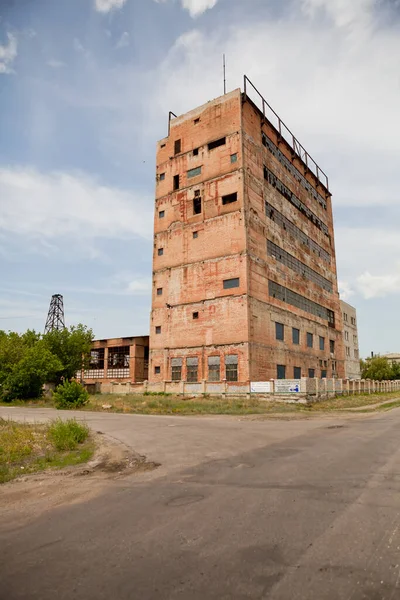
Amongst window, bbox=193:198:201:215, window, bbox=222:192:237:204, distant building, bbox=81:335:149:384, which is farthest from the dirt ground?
distant building, bbox=81:335:149:384

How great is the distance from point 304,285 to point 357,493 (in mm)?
44270

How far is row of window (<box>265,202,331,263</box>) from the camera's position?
43.5 meters

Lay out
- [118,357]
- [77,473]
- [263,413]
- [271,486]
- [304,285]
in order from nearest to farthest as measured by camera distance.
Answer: [271,486] < [77,473] < [263,413] < [304,285] < [118,357]

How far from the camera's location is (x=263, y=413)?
75.8 ft

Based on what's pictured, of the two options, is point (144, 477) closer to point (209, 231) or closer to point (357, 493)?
point (357, 493)

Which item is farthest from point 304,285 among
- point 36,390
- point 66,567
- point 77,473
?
point 66,567

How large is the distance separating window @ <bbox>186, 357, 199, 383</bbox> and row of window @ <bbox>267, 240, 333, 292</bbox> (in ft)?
44.7

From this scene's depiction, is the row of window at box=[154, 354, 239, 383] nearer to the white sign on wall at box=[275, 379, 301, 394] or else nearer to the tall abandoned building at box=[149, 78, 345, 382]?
the tall abandoned building at box=[149, 78, 345, 382]

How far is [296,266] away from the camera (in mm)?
47344

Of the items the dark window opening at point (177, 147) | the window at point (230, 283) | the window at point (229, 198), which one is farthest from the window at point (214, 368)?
the dark window opening at point (177, 147)

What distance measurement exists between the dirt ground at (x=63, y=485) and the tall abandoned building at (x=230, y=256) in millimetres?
27391

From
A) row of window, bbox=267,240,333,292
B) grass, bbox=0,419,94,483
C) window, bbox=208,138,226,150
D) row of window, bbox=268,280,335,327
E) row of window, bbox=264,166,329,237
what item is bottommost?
grass, bbox=0,419,94,483

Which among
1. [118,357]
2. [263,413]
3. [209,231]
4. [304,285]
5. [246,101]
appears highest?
[246,101]

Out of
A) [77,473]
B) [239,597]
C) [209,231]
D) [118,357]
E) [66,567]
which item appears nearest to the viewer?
[239,597]
